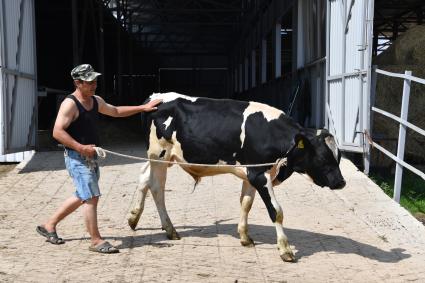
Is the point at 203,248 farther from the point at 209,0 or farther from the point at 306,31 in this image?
the point at 209,0

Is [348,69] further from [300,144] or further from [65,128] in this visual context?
[65,128]

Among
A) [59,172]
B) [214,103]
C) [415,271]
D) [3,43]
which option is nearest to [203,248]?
[214,103]

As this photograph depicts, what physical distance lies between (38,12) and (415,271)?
72.6ft

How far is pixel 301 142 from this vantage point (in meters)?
5.07

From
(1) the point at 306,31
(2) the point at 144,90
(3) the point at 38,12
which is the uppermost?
(3) the point at 38,12

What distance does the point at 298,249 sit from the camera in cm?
551

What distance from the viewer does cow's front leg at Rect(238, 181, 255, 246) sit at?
556cm

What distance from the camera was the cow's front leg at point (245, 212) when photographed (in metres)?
5.56

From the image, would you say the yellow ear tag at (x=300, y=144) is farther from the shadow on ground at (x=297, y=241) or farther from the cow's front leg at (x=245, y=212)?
the shadow on ground at (x=297, y=241)

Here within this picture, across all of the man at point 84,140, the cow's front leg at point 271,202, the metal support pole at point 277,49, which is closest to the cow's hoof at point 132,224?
the man at point 84,140

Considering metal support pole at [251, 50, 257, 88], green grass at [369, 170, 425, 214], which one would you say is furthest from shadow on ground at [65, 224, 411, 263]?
metal support pole at [251, 50, 257, 88]

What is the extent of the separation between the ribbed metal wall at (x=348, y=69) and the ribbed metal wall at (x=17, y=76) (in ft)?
20.4

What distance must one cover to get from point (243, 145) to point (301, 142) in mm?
565

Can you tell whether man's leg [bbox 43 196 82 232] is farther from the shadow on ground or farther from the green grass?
the green grass
